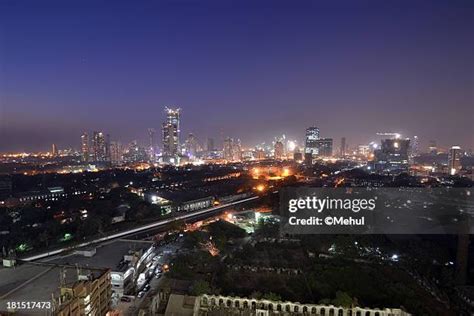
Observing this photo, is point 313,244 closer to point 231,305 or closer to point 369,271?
point 369,271

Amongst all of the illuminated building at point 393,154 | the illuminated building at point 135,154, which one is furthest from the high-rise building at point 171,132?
the illuminated building at point 393,154

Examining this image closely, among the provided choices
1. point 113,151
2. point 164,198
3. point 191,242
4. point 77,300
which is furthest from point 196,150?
point 77,300

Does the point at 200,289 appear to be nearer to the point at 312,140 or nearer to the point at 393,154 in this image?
the point at 393,154

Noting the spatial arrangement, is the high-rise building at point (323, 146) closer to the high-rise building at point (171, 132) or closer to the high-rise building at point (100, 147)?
the high-rise building at point (171, 132)

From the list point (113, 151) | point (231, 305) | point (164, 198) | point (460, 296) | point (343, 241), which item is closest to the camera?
point (231, 305)

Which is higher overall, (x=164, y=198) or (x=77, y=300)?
(x=77, y=300)

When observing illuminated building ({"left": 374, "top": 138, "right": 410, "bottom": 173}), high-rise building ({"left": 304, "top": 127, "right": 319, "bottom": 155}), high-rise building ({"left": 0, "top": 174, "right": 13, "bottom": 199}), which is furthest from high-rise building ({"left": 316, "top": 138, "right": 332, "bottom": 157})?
high-rise building ({"left": 0, "top": 174, "right": 13, "bottom": 199})

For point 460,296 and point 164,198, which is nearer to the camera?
point 460,296
